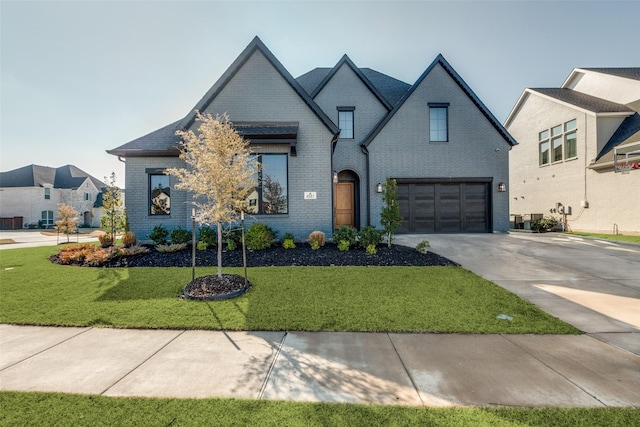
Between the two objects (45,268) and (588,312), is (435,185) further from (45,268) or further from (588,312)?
(45,268)

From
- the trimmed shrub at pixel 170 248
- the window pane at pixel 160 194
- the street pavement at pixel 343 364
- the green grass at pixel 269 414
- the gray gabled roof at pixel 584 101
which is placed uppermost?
the gray gabled roof at pixel 584 101

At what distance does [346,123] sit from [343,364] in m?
12.9

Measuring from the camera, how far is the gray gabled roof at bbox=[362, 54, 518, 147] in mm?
13188

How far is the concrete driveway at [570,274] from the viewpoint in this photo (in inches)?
162

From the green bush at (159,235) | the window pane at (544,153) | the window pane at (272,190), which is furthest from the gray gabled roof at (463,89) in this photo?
the green bush at (159,235)

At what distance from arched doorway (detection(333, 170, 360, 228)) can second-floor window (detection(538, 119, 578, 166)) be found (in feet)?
44.8

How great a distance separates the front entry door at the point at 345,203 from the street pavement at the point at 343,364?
396 inches

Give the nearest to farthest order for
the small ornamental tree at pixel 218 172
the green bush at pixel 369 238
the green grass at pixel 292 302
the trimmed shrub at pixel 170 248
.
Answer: the green grass at pixel 292 302 → the small ornamental tree at pixel 218 172 → the green bush at pixel 369 238 → the trimmed shrub at pixel 170 248

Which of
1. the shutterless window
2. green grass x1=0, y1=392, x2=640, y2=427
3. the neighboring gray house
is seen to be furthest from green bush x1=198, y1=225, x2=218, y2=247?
the shutterless window

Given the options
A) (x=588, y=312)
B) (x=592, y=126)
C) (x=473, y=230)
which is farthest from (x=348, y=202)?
(x=592, y=126)

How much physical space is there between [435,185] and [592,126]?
10167mm

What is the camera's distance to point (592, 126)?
1473 cm

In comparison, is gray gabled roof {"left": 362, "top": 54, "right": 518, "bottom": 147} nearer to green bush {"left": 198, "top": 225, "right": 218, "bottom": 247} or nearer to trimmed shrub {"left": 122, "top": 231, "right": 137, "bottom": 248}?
green bush {"left": 198, "top": 225, "right": 218, "bottom": 247}

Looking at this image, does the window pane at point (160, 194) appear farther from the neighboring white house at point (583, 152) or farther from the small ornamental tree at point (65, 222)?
the neighboring white house at point (583, 152)
